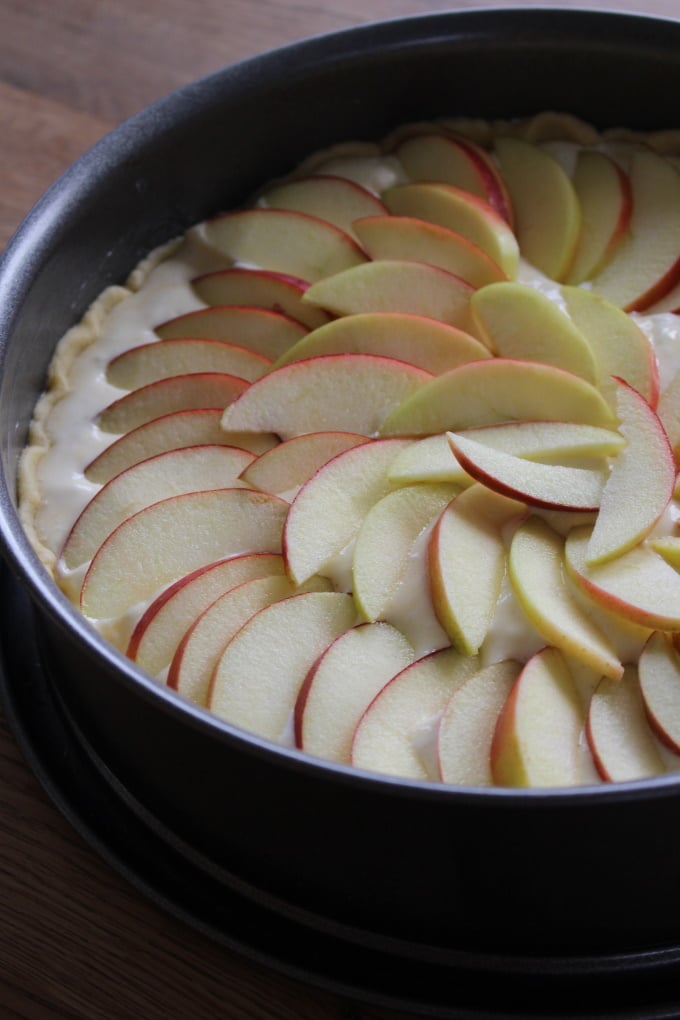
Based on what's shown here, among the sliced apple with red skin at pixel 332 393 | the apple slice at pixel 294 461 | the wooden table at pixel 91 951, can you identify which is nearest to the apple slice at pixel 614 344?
A: the sliced apple with red skin at pixel 332 393

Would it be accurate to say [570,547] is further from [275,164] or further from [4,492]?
[275,164]

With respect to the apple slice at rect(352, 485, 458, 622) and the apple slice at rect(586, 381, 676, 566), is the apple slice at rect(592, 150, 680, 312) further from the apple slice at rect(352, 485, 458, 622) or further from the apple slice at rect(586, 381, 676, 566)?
the apple slice at rect(352, 485, 458, 622)

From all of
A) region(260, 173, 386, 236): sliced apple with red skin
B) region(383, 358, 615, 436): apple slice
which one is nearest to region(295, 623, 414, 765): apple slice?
region(383, 358, 615, 436): apple slice

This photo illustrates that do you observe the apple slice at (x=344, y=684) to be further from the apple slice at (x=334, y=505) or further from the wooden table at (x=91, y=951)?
the wooden table at (x=91, y=951)

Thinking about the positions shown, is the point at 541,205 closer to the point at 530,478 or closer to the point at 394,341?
the point at 394,341

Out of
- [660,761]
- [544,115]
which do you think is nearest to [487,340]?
[544,115]

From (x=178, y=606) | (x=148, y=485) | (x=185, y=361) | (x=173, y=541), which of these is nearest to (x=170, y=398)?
(x=185, y=361)
